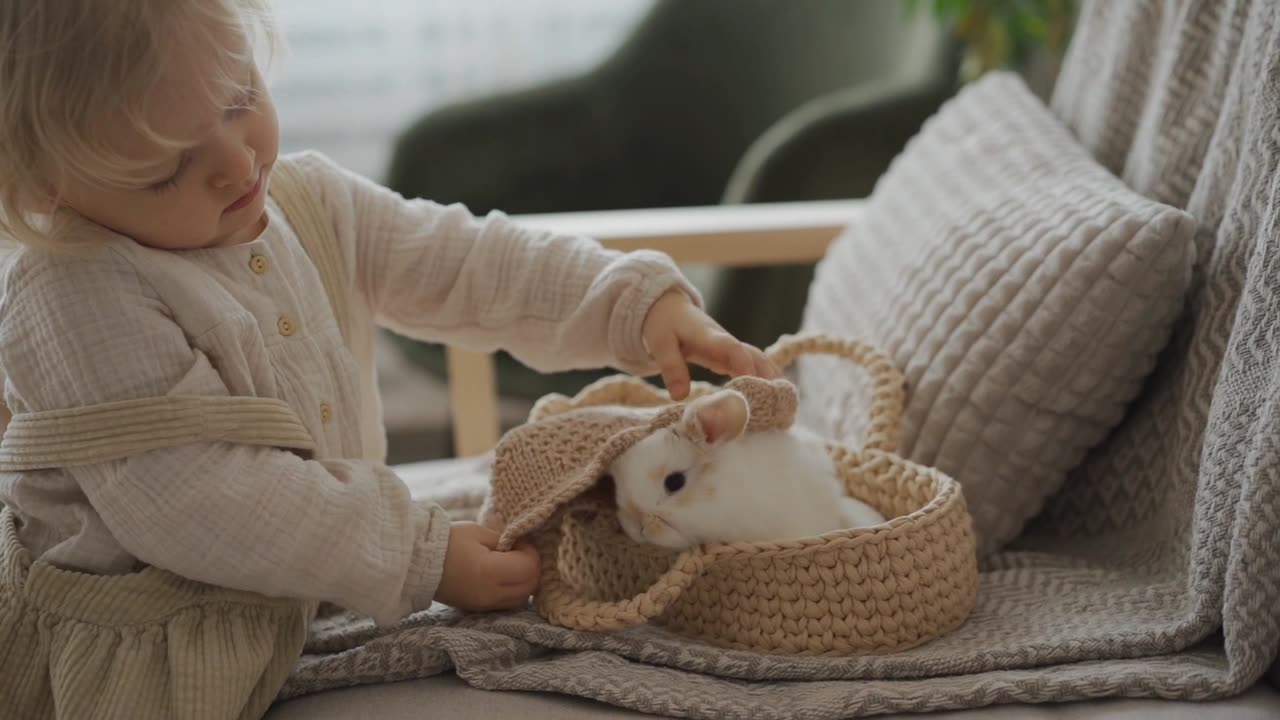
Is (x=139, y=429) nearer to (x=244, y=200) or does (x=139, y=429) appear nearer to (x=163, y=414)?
(x=163, y=414)

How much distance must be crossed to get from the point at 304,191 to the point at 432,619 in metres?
0.31

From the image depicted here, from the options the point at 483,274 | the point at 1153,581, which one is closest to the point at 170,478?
the point at 483,274

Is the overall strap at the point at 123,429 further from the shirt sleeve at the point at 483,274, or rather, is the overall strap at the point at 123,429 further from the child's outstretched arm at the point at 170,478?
the shirt sleeve at the point at 483,274

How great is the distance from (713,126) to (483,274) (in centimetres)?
120

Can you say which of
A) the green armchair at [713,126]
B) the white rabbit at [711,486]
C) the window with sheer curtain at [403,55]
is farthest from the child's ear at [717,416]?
the window with sheer curtain at [403,55]

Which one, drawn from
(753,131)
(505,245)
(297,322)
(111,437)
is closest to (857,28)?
(753,131)

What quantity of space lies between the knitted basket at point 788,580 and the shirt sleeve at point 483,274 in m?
0.14

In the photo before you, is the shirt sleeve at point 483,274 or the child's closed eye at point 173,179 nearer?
the child's closed eye at point 173,179

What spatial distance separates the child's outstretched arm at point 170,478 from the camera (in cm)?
69

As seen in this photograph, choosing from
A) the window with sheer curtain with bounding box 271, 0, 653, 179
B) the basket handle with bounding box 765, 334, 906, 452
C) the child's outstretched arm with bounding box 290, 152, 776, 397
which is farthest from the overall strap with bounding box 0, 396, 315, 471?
the window with sheer curtain with bounding box 271, 0, 653, 179

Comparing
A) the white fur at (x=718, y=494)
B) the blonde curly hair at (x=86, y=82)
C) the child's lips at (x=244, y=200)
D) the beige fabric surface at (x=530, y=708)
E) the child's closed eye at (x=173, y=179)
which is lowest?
the beige fabric surface at (x=530, y=708)

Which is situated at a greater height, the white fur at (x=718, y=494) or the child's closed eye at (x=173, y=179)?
the child's closed eye at (x=173, y=179)

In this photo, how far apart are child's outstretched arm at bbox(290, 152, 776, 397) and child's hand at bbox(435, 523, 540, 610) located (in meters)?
0.17

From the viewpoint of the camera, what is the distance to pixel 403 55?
2018mm
